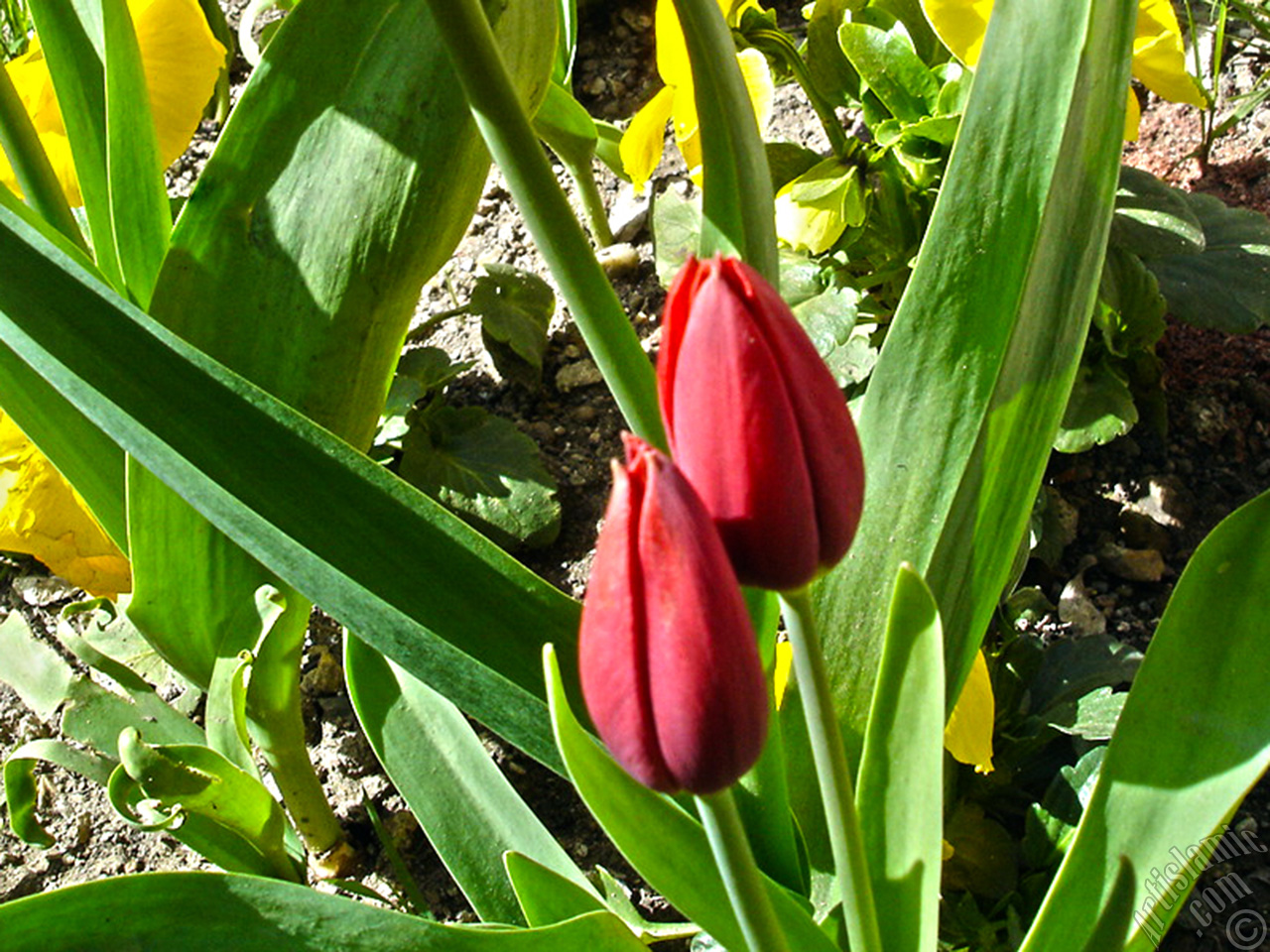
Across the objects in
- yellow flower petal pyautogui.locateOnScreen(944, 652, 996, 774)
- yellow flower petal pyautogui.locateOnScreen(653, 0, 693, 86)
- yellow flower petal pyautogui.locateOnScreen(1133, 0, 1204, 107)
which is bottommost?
yellow flower petal pyautogui.locateOnScreen(944, 652, 996, 774)

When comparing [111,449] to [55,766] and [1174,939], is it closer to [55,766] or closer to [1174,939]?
[55,766]


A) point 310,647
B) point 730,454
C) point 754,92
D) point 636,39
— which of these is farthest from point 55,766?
point 636,39

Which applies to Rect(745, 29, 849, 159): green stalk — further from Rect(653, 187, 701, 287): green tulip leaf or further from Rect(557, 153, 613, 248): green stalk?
Rect(557, 153, 613, 248): green stalk

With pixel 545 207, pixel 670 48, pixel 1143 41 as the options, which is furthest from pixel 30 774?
pixel 1143 41

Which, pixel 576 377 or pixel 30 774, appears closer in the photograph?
pixel 30 774

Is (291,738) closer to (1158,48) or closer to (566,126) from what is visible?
(566,126)

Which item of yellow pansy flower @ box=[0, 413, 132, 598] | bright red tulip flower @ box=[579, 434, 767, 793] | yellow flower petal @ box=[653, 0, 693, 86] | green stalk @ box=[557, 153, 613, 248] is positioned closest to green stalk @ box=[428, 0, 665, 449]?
bright red tulip flower @ box=[579, 434, 767, 793]
